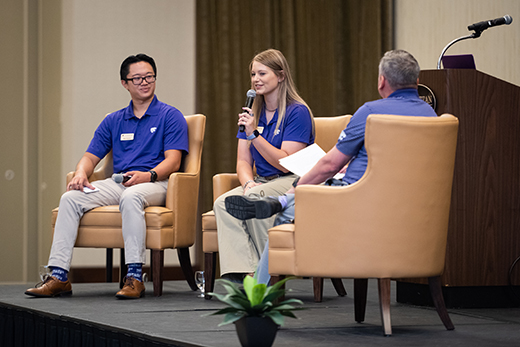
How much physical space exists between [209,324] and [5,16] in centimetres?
343

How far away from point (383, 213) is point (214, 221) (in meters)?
1.22

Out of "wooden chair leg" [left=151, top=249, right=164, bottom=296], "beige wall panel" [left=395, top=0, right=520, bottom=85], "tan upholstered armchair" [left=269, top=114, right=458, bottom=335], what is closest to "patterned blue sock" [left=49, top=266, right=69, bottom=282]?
"wooden chair leg" [left=151, top=249, right=164, bottom=296]

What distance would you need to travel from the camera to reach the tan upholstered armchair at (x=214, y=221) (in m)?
3.16

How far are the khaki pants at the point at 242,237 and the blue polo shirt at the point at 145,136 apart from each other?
1.97ft

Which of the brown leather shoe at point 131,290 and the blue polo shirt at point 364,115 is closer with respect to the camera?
the blue polo shirt at point 364,115

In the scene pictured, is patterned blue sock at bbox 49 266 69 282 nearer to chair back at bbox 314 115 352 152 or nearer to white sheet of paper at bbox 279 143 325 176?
white sheet of paper at bbox 279 143 325 176

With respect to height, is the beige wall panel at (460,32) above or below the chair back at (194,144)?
above

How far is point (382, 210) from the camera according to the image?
2105mm

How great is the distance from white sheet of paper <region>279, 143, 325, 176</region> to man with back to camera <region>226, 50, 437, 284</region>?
247 millimetres

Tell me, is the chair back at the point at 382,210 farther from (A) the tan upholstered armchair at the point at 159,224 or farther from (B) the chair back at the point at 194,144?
(B) the chair back at the point at 194,144

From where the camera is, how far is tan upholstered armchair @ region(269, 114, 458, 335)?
211 cm

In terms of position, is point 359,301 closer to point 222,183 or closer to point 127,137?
point 222,183

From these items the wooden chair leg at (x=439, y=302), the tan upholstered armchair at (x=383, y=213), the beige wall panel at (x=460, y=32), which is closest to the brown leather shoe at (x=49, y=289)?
the tan upholstered armchair at (x=383, y=213)

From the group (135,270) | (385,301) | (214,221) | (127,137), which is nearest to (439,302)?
(385,301)
